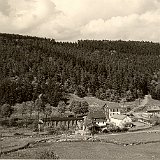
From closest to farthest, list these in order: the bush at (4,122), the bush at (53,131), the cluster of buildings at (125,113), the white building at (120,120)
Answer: the bush at (53,131) < the white building at (120,120) < the bush at (4,122) < the cluster of buildings at (125,113)

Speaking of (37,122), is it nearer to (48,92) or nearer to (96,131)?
(96,131)

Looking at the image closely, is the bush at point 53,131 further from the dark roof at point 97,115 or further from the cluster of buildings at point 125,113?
the dark roof at point 97,115

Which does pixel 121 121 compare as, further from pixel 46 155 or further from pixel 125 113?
pixel 46 155

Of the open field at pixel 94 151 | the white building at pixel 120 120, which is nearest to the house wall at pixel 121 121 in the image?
the white building at pixel 120 120

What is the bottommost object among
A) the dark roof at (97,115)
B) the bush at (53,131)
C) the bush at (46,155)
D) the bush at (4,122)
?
the bush at (46,155)

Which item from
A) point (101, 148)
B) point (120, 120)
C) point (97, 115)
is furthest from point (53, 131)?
point (101, 148)

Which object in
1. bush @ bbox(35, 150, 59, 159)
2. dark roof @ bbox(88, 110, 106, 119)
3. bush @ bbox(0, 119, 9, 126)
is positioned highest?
dark roof @ bbox(88, 110, 106, 119)

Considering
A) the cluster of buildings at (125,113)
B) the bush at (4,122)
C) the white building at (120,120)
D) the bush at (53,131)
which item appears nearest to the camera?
the bush at (53,131)

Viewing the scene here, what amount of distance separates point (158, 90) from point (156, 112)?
3526 cm

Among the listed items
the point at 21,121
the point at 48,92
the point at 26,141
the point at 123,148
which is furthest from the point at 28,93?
the point at 123,148

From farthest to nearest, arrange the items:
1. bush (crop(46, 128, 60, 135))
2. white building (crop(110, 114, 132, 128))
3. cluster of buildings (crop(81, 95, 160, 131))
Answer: cluster of buildings (crop(81, 95, 160, 131))
white building (crop(110, 114, 132, 128))
bush (crop(46, 128, 60, 135))

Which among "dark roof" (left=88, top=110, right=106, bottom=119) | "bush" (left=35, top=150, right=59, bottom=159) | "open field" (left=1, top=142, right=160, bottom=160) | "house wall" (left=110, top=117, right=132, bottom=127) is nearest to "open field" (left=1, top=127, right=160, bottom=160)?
"open field" (left=1, top=142, right=160, bottom=160)

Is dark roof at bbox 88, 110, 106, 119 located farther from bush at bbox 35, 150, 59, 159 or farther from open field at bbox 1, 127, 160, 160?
bush at bbox 35, 150, 59, 159

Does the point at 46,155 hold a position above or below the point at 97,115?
below
